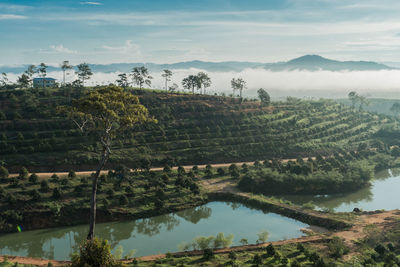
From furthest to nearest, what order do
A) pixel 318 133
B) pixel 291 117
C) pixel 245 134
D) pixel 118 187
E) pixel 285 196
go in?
pixel 291 117, pixel 318 133, pixel 245 134, pixel 285 196, pixel 118 187

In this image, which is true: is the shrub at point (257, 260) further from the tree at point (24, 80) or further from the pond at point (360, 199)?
the tree at point (24, 80)

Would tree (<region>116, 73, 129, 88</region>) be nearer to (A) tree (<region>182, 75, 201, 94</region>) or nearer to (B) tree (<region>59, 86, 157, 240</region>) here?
(A) tree (<region>182, 75, 201, 94</region>)

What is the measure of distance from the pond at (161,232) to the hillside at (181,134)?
1379cm

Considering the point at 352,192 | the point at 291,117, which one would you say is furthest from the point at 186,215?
the point at 291,117

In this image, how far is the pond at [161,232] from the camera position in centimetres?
3488

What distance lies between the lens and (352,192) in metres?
53.9

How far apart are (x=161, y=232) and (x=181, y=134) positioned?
3456 cm

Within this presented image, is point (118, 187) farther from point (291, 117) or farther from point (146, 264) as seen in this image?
point (291, 117)

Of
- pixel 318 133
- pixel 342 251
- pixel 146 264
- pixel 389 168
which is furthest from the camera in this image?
pixel 318 133

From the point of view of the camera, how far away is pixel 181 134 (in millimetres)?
72000

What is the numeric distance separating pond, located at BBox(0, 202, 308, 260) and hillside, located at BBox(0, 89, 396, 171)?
13.8 m

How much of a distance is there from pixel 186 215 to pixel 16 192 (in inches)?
860

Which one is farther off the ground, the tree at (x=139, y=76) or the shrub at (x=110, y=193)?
the tree at (x=139, y=76)

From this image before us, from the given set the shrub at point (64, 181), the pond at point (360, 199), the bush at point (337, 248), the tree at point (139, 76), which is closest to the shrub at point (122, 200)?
the shrub at point (64, 181)
